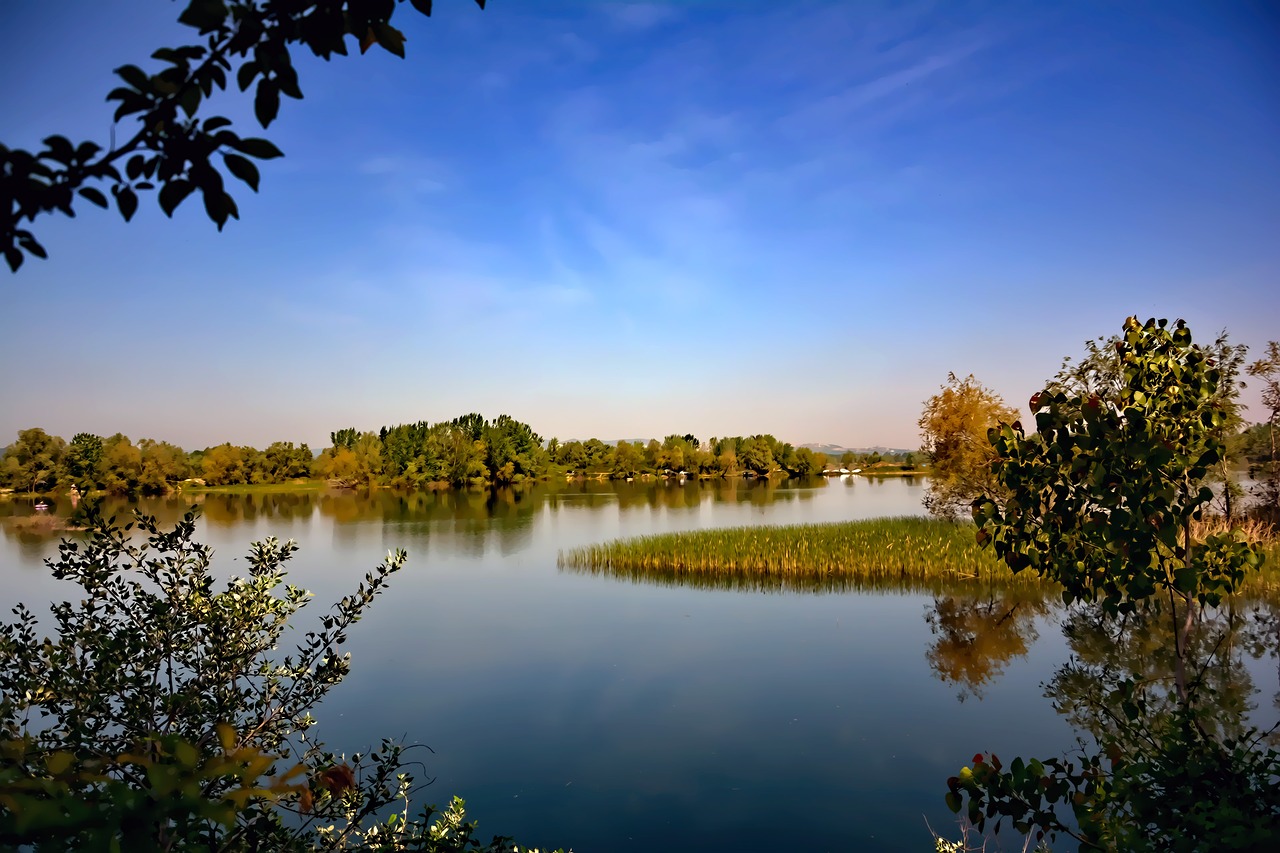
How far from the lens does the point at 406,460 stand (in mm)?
83875

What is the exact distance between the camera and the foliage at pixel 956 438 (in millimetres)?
21250

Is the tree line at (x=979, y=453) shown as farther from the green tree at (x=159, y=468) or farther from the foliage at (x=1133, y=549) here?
the green tree at (x=159, y=468)

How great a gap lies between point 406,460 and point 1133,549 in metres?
86.8

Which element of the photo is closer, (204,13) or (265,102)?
(204,13)

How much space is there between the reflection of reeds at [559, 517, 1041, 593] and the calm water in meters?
1.42

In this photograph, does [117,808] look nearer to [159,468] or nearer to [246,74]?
[246,74]

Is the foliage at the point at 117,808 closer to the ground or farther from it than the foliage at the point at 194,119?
closer to the ground

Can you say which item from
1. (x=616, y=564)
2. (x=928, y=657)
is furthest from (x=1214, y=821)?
(x=616, y=564)

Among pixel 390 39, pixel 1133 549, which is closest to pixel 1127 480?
pixel 1133 549

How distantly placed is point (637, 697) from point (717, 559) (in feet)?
33.4

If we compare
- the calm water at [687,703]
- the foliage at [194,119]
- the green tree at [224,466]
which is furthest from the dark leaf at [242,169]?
the green tree at [224,466]

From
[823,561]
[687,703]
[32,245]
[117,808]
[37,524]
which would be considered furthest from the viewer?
[37,524]

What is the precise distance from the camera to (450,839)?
2785mm

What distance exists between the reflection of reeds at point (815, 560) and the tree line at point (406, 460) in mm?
32086
